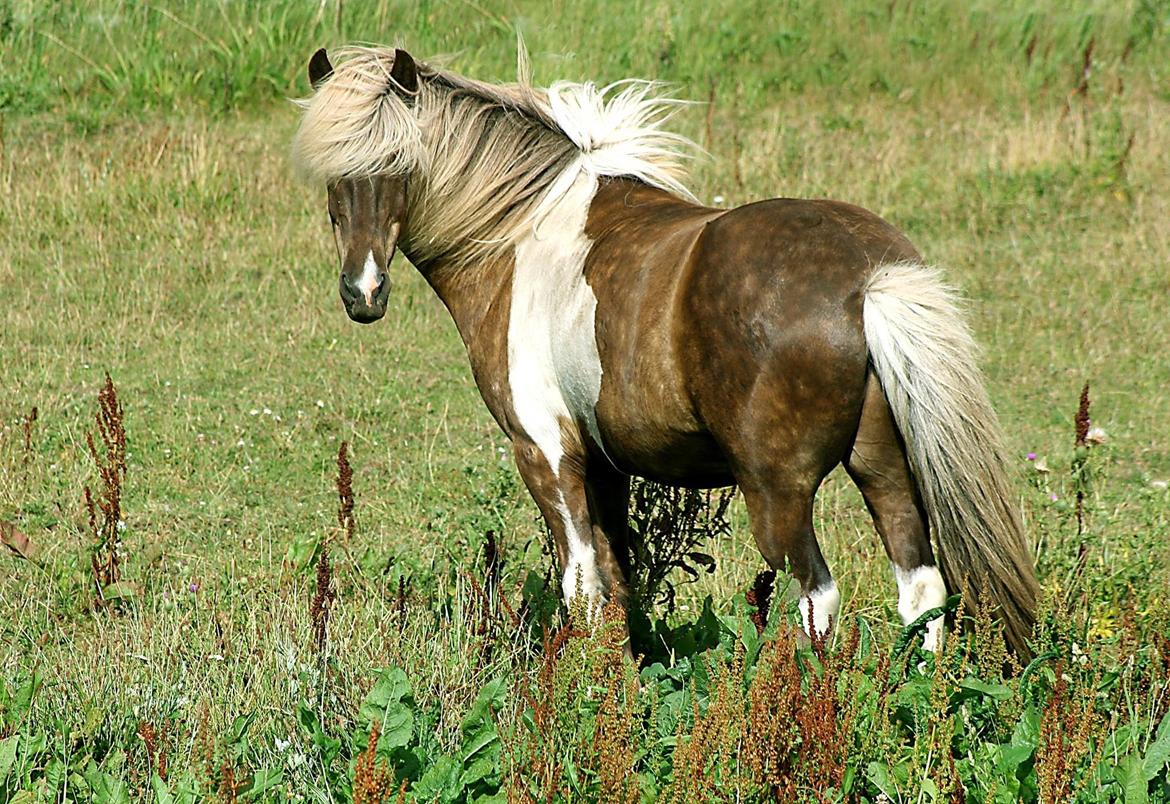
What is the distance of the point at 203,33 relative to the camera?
11336mm

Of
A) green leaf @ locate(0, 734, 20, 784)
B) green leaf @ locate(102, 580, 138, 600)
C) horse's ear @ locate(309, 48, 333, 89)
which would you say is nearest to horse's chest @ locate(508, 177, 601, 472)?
horse's ear @ locate(309, 48, 333, 89)

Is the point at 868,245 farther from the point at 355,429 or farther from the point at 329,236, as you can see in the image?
the point at 329,236

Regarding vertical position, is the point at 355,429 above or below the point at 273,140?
below

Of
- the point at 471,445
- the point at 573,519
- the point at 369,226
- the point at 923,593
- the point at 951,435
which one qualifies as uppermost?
the point at 369,226

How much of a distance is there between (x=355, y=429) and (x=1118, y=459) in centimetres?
363

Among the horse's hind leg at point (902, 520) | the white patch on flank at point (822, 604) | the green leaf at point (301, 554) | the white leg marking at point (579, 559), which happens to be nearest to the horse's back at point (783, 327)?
the horse's hind leg at point (902, 520)

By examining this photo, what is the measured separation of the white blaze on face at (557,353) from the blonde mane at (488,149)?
207 mm

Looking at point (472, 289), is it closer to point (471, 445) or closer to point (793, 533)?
point (793, 533)

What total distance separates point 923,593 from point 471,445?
3.43 metres

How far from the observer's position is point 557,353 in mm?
3938

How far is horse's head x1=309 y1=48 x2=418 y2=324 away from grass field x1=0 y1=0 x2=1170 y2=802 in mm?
775

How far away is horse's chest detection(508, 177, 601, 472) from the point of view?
385 cm

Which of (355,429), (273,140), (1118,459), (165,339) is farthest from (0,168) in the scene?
(1118,459)

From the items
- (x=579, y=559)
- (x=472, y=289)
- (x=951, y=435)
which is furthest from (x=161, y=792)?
(x=951, y=435)
